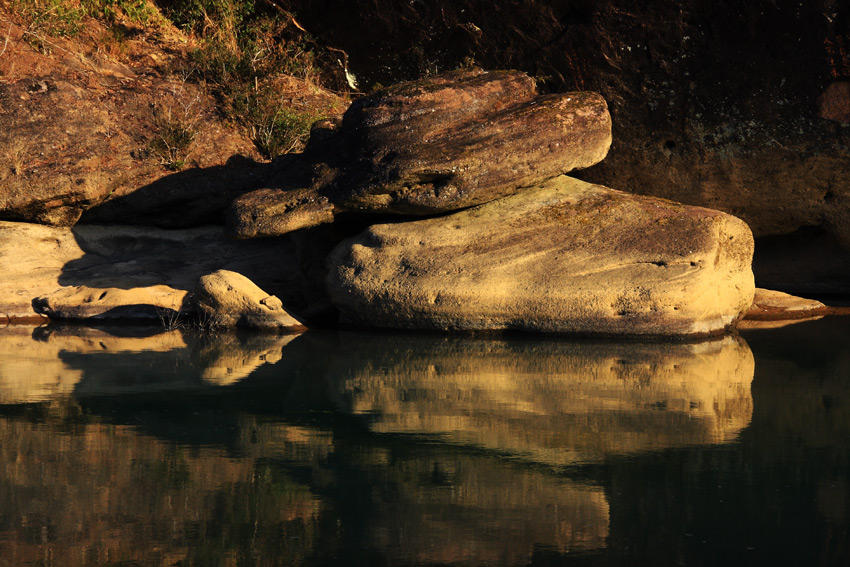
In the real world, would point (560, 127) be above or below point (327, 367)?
above

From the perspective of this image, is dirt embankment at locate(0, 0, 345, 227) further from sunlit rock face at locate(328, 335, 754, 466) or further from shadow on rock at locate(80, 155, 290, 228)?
sunlit rock face at locate(328, 335, 754, 466)

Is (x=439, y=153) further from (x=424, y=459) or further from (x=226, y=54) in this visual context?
(x=424, y=459)

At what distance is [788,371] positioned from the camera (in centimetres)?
851

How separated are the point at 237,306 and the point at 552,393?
16.8 ft

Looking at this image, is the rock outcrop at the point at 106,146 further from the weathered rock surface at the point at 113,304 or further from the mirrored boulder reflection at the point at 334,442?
the mirrored boulder reflection at the point at 334,442

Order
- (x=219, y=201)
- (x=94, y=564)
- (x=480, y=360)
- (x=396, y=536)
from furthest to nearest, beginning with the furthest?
(x=219, y=201), (x=480, y=360), (x=396, y=536), (x=94, y=564)

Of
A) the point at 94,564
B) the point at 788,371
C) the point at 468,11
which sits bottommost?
the point at 94,564

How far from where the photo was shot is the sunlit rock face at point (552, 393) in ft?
20.2

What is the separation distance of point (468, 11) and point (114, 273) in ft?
19.3

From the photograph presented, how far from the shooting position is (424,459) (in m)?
5.63

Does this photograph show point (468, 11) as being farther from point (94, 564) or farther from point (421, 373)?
point (94, 564)

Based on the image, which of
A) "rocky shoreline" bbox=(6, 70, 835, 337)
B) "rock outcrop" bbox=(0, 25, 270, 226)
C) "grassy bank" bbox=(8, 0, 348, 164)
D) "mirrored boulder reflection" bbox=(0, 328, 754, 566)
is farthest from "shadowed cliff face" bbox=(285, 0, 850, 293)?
"mirrored boulder reflection" bbox=(0, 328, 754, 566)

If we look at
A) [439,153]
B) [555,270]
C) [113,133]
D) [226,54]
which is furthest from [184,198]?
[555,270]

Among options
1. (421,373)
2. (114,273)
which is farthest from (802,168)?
(114,273)
